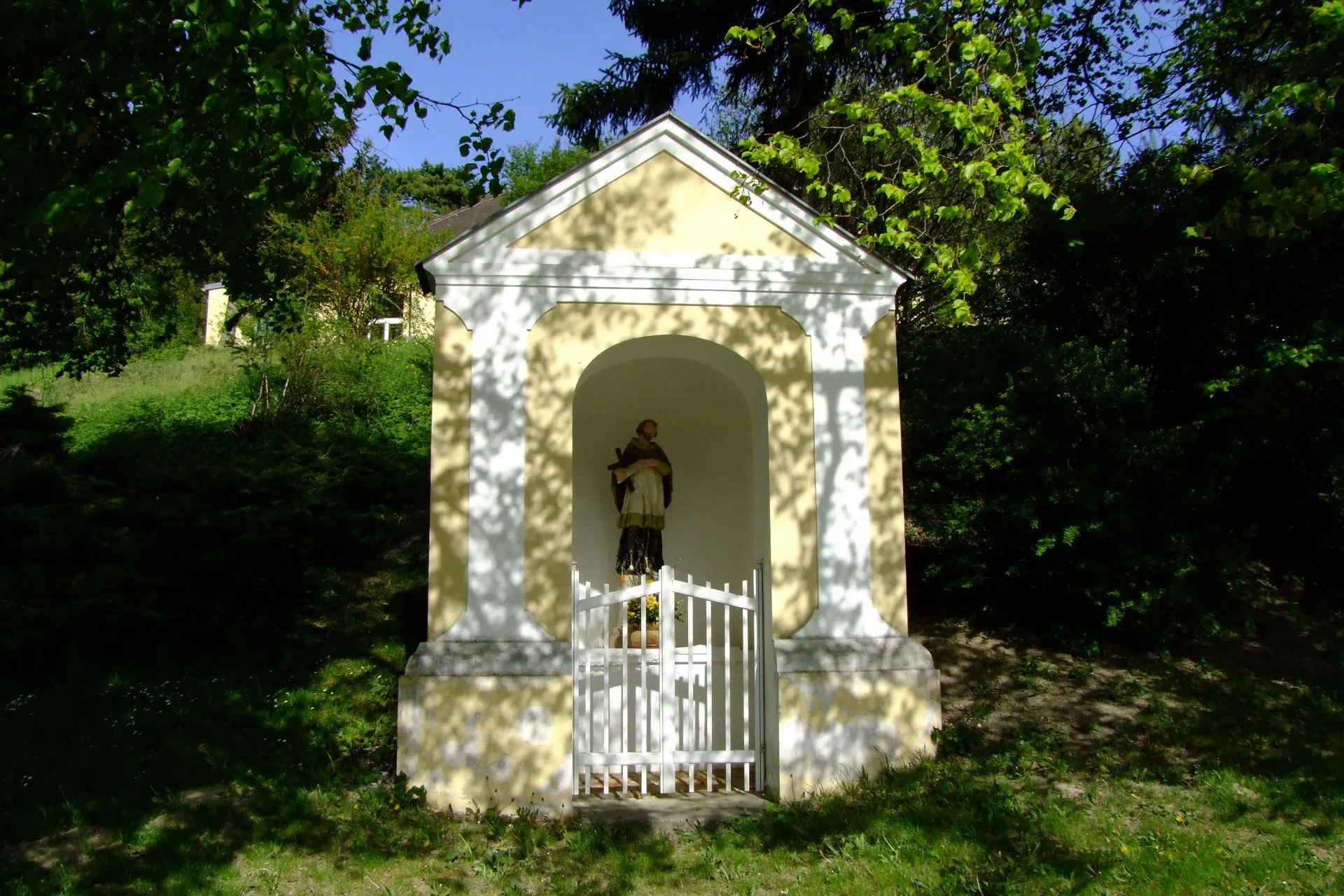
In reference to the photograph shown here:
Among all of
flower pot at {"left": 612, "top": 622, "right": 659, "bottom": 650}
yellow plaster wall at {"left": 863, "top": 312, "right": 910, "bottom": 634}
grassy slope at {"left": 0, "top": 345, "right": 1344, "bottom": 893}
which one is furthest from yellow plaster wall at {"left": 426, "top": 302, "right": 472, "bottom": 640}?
yellow plaster wall at {"left": 863, "top": 312, "right": 910, "bottom": 634}

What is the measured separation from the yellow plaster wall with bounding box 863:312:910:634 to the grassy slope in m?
1.14

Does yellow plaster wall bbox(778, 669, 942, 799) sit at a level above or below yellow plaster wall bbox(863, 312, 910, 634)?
below

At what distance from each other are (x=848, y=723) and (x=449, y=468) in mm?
3057

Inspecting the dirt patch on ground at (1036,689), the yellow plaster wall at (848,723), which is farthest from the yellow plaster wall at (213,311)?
the yellow plaster wall at (848,723)

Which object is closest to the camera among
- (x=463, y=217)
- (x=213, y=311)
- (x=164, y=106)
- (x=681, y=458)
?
(x=164, y=106)

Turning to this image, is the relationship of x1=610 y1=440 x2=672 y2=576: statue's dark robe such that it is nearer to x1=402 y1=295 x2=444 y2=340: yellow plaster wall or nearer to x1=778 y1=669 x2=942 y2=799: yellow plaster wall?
x1=778 y1=669 x2=942 y2=799: yellow plaster wall

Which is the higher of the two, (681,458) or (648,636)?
(681,458)

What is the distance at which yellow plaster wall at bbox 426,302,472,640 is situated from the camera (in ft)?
22.2

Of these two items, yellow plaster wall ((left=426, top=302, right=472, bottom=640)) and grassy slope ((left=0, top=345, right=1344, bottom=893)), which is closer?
grassy slope ((left=0, top=345, right=1344, bottom=893))

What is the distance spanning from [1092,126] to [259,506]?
8939 mm

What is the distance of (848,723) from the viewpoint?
693cm

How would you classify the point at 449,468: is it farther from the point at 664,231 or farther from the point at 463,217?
the point at 463,217

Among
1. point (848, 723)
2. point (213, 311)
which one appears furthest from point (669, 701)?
point (213, 311)

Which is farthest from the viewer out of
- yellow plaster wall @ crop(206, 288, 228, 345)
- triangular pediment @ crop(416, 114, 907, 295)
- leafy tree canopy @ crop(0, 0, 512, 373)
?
yellow plaster wall @ crop(206, 288, 228, 345)
